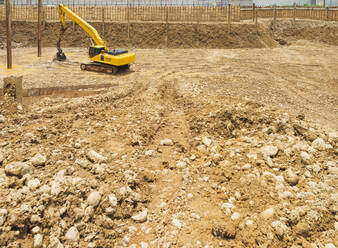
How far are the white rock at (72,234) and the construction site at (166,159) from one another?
0.03ft

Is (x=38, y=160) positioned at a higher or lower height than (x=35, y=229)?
higher

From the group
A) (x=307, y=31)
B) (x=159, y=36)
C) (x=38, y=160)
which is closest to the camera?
(x=38, y=160)

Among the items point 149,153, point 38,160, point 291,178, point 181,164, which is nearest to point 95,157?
point 38,160

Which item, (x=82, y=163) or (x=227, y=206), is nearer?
(x=227, y=206)

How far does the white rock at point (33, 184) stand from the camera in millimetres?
3346

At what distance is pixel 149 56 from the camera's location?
664 inches

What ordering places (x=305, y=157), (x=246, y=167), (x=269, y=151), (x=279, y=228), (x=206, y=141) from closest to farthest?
(x=279, y=228) → (x=246, y=167) → (x=305, y=157) → (x=269, y=151) → (x=206, y=141)

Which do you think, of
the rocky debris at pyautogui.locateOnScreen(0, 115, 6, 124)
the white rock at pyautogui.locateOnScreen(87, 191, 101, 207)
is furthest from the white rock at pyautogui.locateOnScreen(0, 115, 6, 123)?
the white rock at pyautogui.locateOnScreen(87, 191, 101, 207)

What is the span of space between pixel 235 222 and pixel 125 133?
299 centimetres

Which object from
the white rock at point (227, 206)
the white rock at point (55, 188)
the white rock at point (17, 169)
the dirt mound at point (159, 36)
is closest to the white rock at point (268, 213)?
the white rock at point (227, 206)

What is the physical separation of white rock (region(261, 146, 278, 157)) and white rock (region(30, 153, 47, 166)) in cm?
338

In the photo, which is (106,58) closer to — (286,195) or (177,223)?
(177,223)

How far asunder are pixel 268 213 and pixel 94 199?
208 centimetres

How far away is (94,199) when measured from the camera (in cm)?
344
